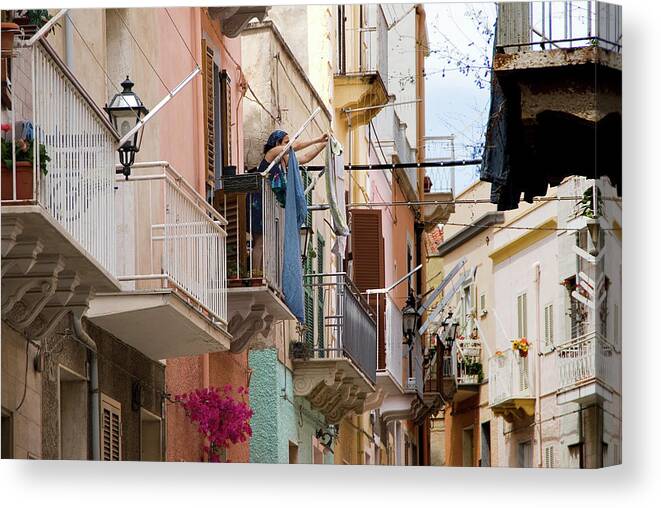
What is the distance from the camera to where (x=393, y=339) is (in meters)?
9.88

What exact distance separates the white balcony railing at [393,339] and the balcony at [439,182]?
0.51 meters

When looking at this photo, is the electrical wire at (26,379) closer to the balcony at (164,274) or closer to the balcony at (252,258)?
the balcony at (164,274)

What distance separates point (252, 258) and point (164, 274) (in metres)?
0.69

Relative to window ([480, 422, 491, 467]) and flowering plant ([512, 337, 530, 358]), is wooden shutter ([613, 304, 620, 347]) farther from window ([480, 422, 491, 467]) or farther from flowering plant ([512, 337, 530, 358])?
window ([480, 422, 491, 467])

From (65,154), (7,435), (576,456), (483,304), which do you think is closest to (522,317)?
(483,304)

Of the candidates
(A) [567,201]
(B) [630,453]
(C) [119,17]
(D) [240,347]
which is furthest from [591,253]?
(C) [119,17]

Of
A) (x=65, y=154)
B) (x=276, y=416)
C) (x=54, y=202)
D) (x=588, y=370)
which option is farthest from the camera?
(x=276, y=416)

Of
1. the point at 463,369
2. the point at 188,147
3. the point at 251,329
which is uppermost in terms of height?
the point at 188,147

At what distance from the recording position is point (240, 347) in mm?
9852

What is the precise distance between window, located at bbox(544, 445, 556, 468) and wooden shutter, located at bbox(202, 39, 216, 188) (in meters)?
2.30

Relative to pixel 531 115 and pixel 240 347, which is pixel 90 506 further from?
pixel 531 115

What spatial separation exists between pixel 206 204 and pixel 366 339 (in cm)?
109

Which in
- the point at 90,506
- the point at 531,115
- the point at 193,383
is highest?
the point at 531,115

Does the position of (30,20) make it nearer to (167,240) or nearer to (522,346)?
(167,240)
